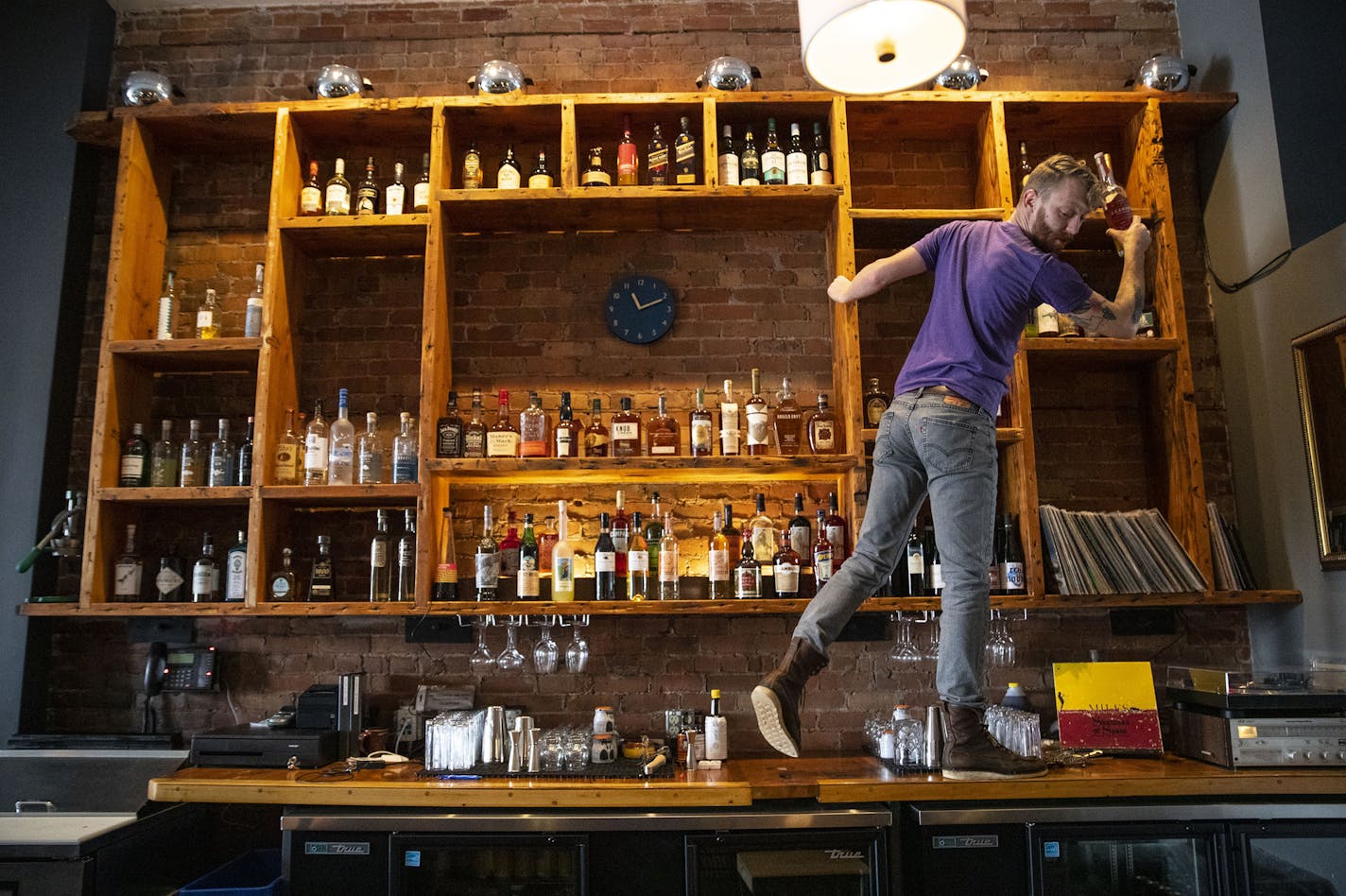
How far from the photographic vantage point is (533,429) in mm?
3307

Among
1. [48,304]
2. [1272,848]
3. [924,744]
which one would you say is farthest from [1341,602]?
[48,304]

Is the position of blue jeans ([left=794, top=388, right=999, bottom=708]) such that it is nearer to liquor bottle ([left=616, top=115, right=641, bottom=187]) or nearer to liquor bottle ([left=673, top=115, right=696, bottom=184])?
liquor bottle ([left=673, top=115, right=696, bottom=184])

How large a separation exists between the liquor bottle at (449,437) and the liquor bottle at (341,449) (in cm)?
38

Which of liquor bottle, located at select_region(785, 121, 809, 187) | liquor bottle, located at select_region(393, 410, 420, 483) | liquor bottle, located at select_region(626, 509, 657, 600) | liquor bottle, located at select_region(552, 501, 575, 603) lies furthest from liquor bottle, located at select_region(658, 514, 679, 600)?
liquor bottle, located at select_region(785, 121, 809, 187)

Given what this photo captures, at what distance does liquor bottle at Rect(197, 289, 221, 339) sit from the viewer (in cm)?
346

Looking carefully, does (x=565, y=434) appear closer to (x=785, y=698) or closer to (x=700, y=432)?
(x=700, y=432)

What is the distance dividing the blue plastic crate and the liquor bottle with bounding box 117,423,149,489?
53.9 inches

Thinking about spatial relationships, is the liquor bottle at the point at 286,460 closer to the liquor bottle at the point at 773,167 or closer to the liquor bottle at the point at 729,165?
the liquor bottle at the point at 729,165

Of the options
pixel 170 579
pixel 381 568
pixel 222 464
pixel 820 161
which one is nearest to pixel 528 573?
pixel 381 568

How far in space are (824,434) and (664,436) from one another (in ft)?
1.90

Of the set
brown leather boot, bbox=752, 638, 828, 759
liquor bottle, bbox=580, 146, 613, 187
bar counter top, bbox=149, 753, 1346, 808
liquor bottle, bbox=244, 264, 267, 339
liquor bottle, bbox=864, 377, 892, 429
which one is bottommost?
bar counter top, bbox=149, 753, 1346, 808

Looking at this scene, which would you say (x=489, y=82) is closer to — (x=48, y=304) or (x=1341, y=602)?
(x=48, y=304)

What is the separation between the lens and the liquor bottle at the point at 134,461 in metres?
3.33

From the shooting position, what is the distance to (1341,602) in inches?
119
